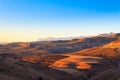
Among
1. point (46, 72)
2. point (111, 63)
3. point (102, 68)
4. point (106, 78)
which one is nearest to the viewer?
point (106, 78)

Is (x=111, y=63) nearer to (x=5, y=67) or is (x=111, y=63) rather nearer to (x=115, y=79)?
(x=115, y=79)

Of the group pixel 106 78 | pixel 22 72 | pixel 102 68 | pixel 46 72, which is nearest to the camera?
pixel 22 72

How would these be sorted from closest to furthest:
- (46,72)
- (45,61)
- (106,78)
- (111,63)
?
(106,78) < (46,72) < (111,63) < (45,61)

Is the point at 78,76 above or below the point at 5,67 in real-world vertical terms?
below

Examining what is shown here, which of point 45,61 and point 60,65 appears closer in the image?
point 60,65

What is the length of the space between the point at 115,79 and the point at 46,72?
29668 millimetres

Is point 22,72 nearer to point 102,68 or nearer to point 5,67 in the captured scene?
point 5,67

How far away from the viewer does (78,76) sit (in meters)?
110

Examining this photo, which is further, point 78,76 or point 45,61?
point 45,61

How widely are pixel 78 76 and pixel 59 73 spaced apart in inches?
336

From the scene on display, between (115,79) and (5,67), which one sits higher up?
(5,67)

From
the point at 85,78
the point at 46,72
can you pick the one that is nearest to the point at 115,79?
the point at 85,78

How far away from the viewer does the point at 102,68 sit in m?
141

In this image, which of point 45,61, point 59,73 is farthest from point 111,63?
point 59,73
